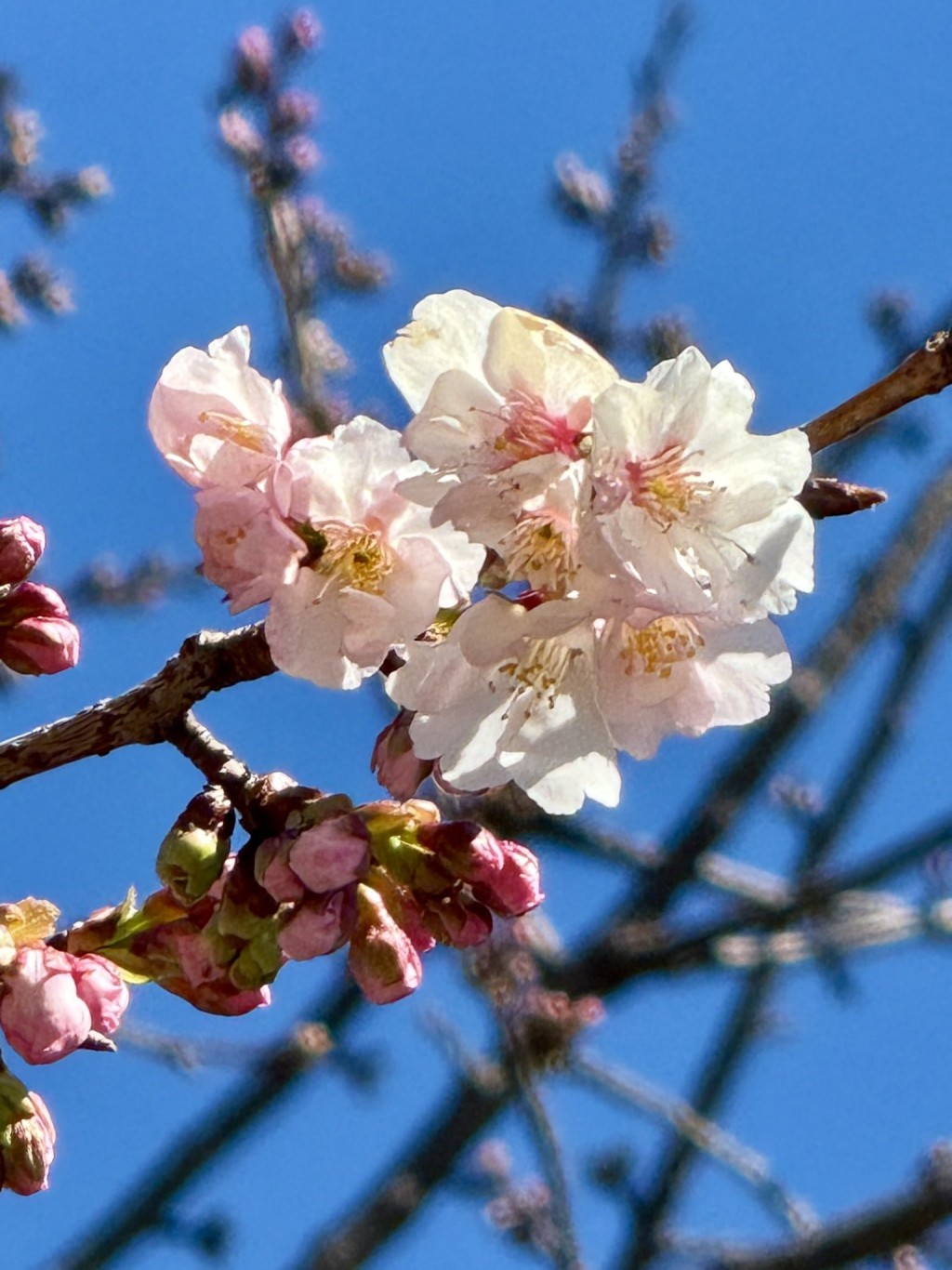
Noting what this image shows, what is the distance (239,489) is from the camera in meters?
1.38

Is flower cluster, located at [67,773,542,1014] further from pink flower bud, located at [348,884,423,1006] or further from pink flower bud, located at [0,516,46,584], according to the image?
pink flower bud, located at [0,516,46,584]

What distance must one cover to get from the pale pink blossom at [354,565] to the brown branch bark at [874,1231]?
348 centimetres

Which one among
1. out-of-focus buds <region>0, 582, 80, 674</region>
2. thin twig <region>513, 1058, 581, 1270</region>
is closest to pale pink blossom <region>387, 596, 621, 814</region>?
out-of-focus buds <region>0, 582, 80, 674</region>

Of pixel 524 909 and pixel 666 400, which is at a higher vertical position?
pixel 666 400

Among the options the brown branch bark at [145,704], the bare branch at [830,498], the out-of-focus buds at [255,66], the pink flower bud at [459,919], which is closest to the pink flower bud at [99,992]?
the brown branch bark at [145,704]

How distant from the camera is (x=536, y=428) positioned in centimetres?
136

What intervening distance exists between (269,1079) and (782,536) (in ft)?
14.0

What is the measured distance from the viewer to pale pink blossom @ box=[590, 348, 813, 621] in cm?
129

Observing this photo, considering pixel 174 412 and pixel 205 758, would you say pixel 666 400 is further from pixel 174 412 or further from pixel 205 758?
pixel 205 758

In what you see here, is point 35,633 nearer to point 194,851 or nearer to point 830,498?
point 194,851

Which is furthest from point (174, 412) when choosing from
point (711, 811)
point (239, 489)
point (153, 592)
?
point (711, 811)

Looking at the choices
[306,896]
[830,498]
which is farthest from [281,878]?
[830,498]

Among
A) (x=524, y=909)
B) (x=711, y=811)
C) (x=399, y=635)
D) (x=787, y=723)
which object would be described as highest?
(x=787, y=723)

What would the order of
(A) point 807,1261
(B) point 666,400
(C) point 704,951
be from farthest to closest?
(C) point 704,951
(A) point 807,1261
(B) point 666,400
